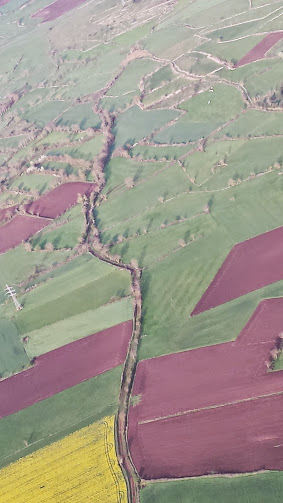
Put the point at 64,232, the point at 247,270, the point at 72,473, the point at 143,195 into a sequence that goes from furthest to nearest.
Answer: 1. the point at 143,195
2. the point at 64,232
3. the point at 247,270
4. the point at 72,473

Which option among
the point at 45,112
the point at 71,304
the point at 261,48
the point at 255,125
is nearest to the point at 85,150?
the point at 45,112

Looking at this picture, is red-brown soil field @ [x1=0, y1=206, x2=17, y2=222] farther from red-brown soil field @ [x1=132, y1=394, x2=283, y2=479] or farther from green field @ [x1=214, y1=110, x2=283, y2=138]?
red-brown soil field @ [x1=132, y1=394, x2=283, y2=479]

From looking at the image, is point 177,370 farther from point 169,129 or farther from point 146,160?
point 169,129

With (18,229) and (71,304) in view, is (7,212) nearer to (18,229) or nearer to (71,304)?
(18,229)

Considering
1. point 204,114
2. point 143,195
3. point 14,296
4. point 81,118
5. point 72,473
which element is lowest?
point 72,473

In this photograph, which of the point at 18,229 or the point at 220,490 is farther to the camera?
the point at 18,229

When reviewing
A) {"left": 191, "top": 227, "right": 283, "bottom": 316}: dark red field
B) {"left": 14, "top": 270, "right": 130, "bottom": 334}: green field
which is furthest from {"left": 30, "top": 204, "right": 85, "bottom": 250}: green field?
{"left": 191, "top": 227, "right": 283, "bottom": 316}: dark red field

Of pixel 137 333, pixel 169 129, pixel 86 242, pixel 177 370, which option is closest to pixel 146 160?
pixel 169 129
